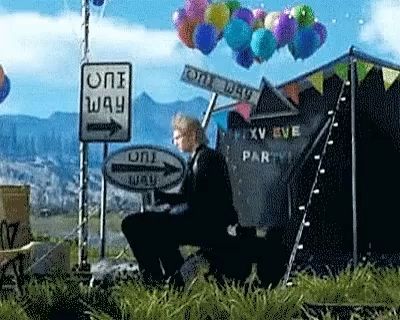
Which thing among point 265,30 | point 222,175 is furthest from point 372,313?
point 265,30

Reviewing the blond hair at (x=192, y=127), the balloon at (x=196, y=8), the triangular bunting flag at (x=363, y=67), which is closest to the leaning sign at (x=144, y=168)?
the blond hair at (x=192, y=127)

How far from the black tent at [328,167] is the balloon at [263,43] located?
0.46 meters

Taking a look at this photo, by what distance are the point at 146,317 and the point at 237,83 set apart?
3.97m

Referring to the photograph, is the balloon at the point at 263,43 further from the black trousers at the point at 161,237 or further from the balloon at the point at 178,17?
the black trousers at the point at 161,237

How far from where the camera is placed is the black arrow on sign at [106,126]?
309 inches

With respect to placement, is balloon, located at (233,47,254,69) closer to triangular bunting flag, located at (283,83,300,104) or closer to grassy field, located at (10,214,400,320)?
triangular bunting flag, located at (283,83,300,104)

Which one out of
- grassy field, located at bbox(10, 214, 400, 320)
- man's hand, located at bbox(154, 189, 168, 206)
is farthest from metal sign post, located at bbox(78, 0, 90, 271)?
grassy field, located at bbox(10, 214, 400, 320)

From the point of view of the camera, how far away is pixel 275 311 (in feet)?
17.3

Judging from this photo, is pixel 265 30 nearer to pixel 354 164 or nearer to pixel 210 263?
pixel 354 164

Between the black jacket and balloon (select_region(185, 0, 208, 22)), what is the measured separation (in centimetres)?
328

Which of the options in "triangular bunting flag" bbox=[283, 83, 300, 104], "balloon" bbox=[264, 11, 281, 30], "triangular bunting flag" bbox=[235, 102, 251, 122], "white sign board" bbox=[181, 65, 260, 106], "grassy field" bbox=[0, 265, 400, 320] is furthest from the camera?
"balloon" bbox=[264, 11, 281, 30]

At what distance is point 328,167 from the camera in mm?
10000

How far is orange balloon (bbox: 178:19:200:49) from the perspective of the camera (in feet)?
33.3

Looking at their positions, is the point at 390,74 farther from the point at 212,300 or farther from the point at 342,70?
the point at 212,300
